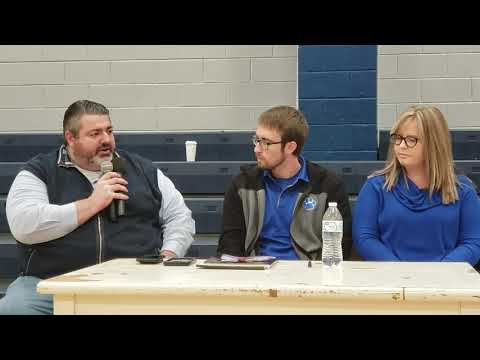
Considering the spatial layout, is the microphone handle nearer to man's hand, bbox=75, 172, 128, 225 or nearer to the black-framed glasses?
man's hand, bbox=75, 172, 128, 225

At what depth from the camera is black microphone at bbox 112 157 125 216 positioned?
2.38 metres

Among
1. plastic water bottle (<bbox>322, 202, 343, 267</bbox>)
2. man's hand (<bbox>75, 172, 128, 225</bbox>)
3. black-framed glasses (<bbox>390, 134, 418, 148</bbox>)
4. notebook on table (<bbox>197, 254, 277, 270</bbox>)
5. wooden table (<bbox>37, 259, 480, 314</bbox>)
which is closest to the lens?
wooden table (<bbox>37, 259, 480, 314</bbox>)

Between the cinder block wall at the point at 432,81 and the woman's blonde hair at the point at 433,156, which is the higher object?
the cinder block wall at the point at 432,81

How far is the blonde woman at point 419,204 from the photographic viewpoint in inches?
92.3

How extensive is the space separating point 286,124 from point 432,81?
7.41ft

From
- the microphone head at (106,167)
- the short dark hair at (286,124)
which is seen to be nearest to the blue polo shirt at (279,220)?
the short dark hair at (286,124)

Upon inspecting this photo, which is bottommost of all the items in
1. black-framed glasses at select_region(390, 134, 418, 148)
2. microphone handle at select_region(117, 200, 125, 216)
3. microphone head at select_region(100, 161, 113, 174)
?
microphone handle at select_region(117, 200, 125, 216)

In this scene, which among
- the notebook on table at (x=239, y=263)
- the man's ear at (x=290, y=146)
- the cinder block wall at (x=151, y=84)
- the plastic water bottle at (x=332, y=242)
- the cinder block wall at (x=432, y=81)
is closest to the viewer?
the notebook on table at (x=239, y=263)

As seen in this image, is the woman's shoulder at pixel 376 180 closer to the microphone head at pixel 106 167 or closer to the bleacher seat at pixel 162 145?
the microphone head at pixel 106 167

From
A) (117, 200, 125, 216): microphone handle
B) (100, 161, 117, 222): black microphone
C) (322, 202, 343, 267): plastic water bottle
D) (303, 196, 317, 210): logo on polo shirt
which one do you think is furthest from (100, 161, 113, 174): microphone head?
(322, 202, 343, 267): plastic water bottle

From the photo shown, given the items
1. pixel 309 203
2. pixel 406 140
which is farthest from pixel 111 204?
pixel 406 140

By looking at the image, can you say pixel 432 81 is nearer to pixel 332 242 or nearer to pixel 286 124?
pixel 286 124

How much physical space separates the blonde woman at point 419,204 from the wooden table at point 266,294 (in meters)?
→ 0.63
